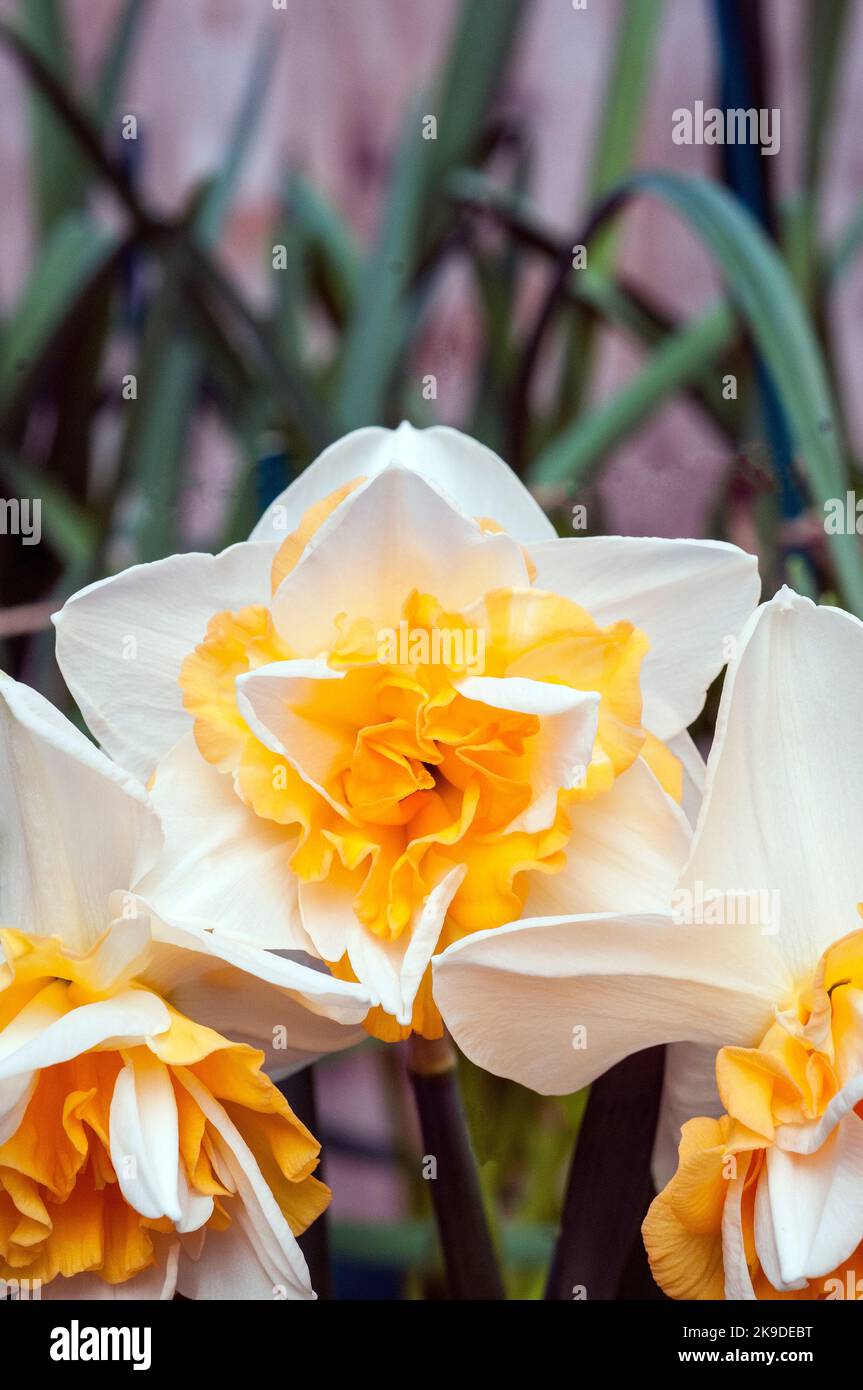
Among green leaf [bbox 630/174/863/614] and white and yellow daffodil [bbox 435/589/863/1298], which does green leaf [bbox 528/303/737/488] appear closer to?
green leaf [bbox 630/174/863/614]

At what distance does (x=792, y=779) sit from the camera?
8.8 inches

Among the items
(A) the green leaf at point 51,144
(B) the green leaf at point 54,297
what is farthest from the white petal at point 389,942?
(A) the green leaf at point 51,144

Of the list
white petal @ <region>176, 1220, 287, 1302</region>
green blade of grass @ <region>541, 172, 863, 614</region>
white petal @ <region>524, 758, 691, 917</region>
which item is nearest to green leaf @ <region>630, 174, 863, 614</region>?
green blade of grass @ <region>541, 172, 863, 614</region>

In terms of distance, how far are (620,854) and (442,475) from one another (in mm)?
90

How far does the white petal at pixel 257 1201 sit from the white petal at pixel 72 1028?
0.01 m

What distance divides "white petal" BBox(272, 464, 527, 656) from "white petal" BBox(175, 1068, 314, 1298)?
0.09 m

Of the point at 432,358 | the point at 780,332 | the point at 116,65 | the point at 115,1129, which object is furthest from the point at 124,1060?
the point at 432,358

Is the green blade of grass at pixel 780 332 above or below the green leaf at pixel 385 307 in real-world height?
below

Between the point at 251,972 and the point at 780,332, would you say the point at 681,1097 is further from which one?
the point at 780,332

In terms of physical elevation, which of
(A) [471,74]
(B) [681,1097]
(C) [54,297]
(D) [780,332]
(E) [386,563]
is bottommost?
(B) [681,1097]

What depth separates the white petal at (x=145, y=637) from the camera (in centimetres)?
24

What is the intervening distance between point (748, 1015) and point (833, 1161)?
0.03 metres

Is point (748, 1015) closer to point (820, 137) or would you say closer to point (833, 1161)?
point (833, 1161)

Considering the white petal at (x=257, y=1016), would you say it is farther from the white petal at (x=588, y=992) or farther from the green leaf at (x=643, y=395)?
the green leaf at (x=643, y=395)
